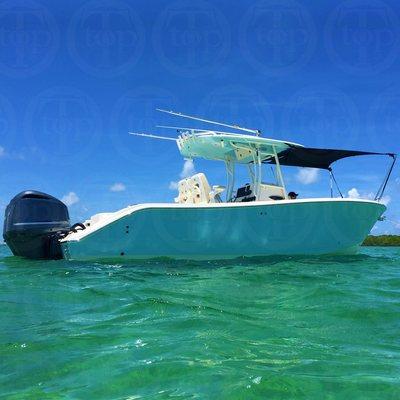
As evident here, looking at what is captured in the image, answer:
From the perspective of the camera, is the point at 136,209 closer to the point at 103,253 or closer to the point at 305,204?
the point at 103,253

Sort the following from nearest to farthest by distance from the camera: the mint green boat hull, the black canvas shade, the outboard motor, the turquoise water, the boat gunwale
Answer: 1. the turquoise water
2. the boat gunwale
3. the mint green boat hull
4. the outboard motor
5. the black canvas shade

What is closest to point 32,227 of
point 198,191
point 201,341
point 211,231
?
point 198,191

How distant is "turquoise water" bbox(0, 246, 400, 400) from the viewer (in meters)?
2.64

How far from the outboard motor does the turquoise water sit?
5.38 meters

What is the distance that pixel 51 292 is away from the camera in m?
6.21

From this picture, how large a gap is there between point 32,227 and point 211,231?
4.68m

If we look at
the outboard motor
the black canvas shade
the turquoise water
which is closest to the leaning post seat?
the black canvas shade

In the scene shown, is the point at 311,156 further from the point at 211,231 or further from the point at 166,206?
the point at 166,206

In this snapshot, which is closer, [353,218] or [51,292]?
[51,292]

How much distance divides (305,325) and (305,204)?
775 centimetres

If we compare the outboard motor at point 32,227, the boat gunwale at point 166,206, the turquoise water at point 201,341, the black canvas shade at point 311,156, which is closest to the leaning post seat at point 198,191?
the boat gunwale at point 166,206

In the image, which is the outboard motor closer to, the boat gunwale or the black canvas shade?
the boat gunwale

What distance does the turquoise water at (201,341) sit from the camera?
104 inches

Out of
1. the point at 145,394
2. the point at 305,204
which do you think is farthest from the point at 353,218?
the point at 145,394
